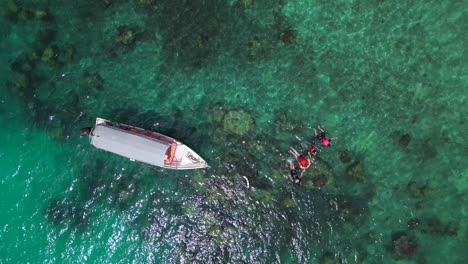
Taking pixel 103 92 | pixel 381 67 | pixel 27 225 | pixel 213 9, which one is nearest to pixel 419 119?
pixel 381 67

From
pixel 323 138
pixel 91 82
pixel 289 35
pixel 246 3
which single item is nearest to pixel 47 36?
→ pixel 91 82

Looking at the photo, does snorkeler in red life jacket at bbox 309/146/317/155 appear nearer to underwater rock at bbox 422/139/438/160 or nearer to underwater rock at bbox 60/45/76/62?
underwater rock at bbox 422/139/438/160

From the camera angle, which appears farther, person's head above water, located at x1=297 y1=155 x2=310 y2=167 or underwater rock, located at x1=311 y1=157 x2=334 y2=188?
underwater rock, located at x1=311 y1=157 x2=334 y2=188

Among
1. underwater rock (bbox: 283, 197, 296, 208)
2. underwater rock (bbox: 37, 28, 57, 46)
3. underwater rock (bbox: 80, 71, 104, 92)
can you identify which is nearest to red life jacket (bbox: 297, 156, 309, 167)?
underwater rock (bbox: 283, 197, 296, 208)

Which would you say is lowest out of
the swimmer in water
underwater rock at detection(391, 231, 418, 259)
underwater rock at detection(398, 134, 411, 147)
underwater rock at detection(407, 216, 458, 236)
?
underwater rock at detection(391, 231, 418, 259)

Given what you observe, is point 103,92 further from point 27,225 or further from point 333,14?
point 333,14

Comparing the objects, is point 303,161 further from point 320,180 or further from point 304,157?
point 320,180

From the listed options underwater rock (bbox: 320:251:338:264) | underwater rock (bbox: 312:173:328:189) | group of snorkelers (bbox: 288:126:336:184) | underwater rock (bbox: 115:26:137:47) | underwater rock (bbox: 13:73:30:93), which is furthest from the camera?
underwater rock (bbox: 13:73:30:93)

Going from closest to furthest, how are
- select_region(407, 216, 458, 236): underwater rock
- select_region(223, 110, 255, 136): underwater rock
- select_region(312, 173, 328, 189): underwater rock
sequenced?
select_region(407, 216, 458, 236): underwater rock, select_region(312, 173, 328, 189): underwater rock, select_region(223, 110, 255, 136): underwater rock
